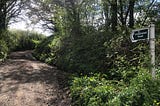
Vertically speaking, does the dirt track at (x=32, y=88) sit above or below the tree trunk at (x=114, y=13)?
below

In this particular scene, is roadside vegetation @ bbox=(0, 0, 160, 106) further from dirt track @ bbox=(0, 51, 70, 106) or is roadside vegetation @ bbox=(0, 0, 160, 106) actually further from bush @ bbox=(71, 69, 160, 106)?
dirt track @ bbox=(0, 51, 70, 106)

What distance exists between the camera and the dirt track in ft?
28.4

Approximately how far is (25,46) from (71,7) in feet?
55.5

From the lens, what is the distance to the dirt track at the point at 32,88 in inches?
341

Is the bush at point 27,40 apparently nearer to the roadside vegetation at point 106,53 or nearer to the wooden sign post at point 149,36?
the roadside vegetation at point 106,53

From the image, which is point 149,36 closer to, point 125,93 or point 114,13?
point 125,93

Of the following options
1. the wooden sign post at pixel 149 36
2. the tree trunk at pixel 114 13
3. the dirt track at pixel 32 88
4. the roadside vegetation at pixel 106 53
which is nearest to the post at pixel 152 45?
the wooden sign post at pixel 149 36

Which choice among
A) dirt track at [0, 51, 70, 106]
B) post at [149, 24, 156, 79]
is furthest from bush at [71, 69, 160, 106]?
dirt track at [0, 51, 70, 106]

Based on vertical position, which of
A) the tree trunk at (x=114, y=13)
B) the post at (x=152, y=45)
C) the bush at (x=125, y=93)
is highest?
the tree trunk at (x=114, y=13)

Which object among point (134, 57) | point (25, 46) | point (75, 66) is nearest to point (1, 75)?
point (75, 66)

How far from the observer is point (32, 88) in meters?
10.2

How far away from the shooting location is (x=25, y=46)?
3341 centimetres

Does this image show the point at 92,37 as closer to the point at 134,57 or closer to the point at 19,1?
the point at 134,57

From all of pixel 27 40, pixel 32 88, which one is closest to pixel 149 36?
pixel 32 88
